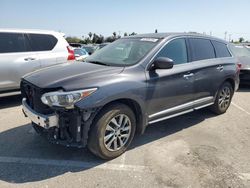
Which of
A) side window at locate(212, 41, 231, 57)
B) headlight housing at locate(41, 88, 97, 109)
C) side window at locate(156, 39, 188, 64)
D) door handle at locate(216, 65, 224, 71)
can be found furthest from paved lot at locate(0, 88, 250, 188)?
side window at locate(212, 41, 231, 57)

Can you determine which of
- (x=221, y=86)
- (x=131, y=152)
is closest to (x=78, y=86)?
(x=131, y=152)

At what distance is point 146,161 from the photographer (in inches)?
153

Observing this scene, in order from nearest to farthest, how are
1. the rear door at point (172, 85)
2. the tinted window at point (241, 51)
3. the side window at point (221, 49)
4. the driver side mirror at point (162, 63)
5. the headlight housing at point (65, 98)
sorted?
1. the headlight housing at point (65, 98)
2. the driver side mirror at point (162, 63)
3. the rear door at point (172, 85)
4. the side window at point (221, 49)
5. the tinted window at point (241, 51)

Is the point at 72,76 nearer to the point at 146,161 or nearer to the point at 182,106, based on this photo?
the point at 146,161

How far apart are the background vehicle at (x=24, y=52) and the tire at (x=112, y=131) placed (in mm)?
3863

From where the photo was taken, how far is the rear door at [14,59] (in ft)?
21.4

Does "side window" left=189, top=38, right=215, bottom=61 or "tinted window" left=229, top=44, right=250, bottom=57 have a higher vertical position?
"side window" left=189, top=38, right=215, bottom=61

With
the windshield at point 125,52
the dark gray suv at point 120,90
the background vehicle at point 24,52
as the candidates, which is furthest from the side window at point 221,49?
the background vehicle at point 24,52

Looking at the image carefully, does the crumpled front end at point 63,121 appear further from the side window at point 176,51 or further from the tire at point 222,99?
the tire at point 222,99

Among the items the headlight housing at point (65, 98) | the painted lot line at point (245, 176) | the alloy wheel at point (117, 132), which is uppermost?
the headlight housing at point (65, 98)

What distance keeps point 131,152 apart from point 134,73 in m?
1.22

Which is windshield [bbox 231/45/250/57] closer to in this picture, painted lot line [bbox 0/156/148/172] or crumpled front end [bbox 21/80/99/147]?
painted lot line [bbox 0/156/148/172]

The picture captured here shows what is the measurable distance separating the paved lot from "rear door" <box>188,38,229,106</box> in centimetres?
66

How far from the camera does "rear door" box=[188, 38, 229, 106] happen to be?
16.9ft
